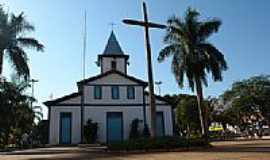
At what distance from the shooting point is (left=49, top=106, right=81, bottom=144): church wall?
34.2 metres

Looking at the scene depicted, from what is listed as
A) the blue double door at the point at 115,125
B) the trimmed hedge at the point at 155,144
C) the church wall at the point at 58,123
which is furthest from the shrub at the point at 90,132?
the trimmed hedge at the point at 155,144

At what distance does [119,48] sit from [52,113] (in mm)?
12801

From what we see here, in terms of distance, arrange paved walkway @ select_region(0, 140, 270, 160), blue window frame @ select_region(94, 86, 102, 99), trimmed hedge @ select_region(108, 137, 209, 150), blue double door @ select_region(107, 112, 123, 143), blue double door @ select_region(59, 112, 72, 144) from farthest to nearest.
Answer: blue window frame @ select_region(94, 86, 102, 99), blue double door @ select_region(107, 112, 123, 143), blue double door @ select_region(59, 112, 72, 144), trimmed hedge @ select_region(108, 137, 209, 150), paved walkway @ select_region(0, 140, 270, 160)

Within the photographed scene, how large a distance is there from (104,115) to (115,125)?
158 centimetres

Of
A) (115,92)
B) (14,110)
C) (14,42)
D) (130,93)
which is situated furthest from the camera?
(14,110)

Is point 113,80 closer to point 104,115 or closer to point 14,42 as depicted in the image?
point 104,115

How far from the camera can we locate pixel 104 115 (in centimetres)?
3569

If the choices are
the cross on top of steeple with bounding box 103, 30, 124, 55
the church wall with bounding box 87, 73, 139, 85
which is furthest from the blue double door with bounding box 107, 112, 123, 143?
the cross on top of steeple with bounding box 103, 30, 124, 55

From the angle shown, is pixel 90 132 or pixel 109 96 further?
pixel 109 96

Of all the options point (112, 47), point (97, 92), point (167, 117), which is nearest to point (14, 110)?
point (97, 92)

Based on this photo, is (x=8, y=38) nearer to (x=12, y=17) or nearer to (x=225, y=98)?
(x=12, y=17)

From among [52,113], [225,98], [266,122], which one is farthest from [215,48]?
[266,122]

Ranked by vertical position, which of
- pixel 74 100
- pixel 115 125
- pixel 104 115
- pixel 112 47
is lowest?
pixel 115 125

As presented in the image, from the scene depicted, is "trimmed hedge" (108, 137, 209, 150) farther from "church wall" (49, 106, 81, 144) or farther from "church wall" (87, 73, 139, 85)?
"church wall" (87, 73, 139, 85)
